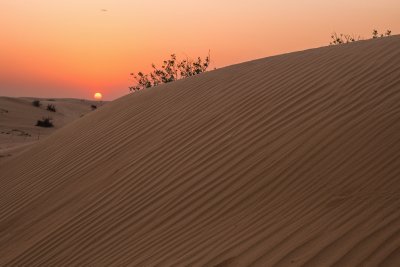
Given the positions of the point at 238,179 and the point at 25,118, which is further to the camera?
the point at 25,118

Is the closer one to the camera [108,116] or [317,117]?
[317,117]

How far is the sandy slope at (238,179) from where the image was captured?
370 cm

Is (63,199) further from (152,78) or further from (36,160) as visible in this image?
(152,78)

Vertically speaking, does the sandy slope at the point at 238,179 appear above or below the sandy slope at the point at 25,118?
below

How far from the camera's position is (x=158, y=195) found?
5.48 m

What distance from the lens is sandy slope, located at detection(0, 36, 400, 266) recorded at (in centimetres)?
370

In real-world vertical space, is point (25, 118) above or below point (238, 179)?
above

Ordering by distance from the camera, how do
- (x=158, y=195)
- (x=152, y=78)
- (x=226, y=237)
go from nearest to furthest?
1. (x=226, y=237)
2. (x=158, y=195)
3. (x=152, y=78)

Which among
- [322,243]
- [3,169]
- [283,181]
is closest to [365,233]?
[322,243]

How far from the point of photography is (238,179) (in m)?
5.16

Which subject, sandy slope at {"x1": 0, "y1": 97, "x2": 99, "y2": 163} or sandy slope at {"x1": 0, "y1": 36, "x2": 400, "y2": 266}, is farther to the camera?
sandy slope at {"x1": 0, "y1": 97, "x2": 99, "y2": 163}

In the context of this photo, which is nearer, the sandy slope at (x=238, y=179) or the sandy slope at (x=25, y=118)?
the sandy slope at (x=238, y=179)

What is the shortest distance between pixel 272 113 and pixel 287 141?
1.01 meters

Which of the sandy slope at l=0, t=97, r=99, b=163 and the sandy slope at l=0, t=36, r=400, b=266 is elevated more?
the sandy slope at l=0, t=97, r=99, b=163
